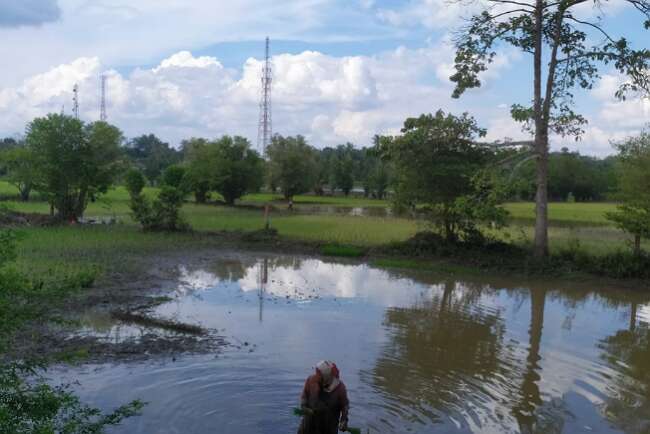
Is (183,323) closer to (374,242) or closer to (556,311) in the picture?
(556,311)

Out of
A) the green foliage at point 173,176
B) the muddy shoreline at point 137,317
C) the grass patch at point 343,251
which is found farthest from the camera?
the green foliage at point 173,176

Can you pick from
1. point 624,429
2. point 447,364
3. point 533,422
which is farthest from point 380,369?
point 624,429

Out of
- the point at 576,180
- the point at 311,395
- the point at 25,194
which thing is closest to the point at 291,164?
the point at 25,194

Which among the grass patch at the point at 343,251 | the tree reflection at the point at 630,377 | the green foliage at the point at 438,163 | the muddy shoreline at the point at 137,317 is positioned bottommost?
the tree reflection at the point at 630,377

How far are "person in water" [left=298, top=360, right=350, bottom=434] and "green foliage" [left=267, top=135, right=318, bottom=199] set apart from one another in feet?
162

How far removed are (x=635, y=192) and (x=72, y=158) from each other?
79.7ft

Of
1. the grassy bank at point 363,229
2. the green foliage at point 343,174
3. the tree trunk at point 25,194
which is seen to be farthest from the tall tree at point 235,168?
the green foliage at point 343,174

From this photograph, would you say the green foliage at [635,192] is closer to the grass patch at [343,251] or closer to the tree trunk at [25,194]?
the grass patch at [343,251]

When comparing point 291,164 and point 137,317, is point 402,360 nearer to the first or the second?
point 137,317

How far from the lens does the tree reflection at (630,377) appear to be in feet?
30.1

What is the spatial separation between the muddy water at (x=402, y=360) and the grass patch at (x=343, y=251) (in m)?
4.88

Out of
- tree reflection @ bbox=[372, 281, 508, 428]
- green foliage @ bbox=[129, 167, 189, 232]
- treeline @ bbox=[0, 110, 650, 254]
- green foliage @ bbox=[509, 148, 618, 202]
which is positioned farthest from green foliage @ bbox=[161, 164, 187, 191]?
green foliage @ bbox=[509, 148, 618, 202]

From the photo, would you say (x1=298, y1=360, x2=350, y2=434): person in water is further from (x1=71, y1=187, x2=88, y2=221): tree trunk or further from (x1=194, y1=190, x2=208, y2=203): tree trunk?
(x1=194, y1=190, x2=208, y2=203): tree trunk

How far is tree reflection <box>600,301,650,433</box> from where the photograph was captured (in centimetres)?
919
